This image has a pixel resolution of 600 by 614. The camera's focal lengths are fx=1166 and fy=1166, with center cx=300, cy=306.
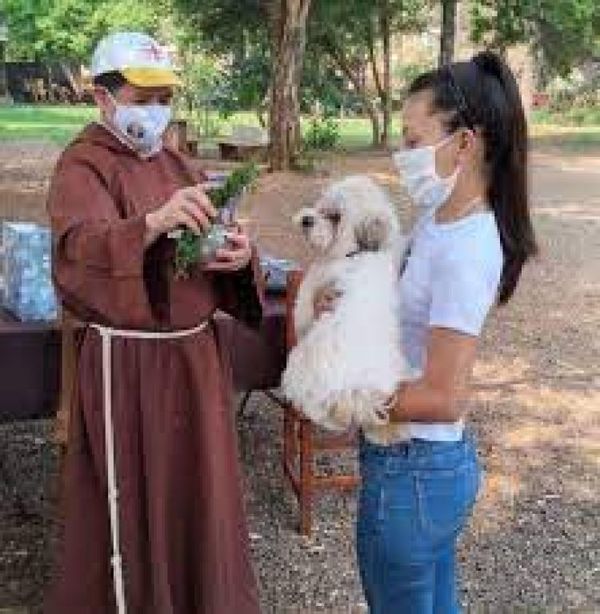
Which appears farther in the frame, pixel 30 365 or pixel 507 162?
pixel 30 365

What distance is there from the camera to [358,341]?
7.22 feet

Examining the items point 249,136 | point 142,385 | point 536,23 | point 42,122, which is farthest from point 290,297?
point 42,122

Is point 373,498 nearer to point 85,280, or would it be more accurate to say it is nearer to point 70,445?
point 85,280

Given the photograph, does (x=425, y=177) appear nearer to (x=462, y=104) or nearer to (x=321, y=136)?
(x=462, y=104)

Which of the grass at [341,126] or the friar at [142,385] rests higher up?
the friar at [142,385]

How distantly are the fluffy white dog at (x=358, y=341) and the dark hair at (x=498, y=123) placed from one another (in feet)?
0.81

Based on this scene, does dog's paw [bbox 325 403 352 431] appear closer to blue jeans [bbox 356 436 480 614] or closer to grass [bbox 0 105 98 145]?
blue jeans [bbox 356 436 480 614]

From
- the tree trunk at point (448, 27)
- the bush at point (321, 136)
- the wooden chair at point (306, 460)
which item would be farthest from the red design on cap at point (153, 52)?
the tree trunk at point (448, 27)

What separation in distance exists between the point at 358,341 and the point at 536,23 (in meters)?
24.7

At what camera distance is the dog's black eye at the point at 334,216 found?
8.71 feet

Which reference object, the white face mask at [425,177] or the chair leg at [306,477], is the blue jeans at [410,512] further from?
the chair leg at [306,477]

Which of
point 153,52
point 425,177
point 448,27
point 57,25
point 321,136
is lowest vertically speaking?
point 321,136

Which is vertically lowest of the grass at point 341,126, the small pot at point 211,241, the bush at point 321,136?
the grass at point 341,126

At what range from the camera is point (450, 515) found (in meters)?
2.22
